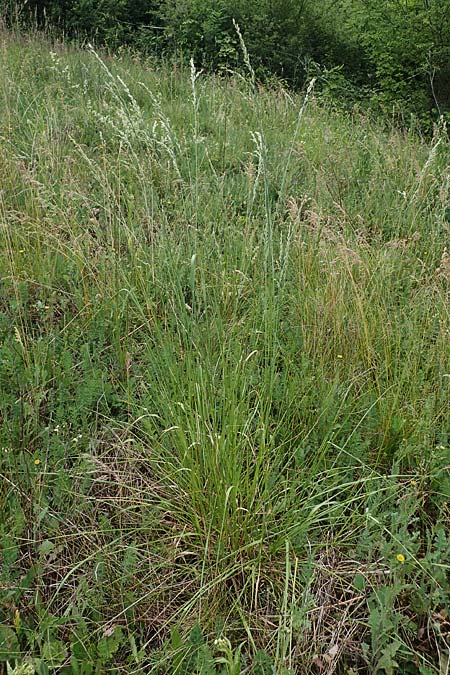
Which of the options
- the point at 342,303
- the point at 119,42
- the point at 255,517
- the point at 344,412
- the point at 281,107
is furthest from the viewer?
the point at 119,42

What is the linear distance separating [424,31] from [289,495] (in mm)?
8504

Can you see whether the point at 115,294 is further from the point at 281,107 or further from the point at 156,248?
the point at 281,107

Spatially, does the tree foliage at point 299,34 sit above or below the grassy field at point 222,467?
above

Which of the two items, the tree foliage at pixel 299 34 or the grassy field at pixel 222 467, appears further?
the tree foliage at pixel 299 34

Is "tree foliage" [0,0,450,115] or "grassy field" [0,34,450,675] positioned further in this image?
"tree foliage" [0,0,450,115]

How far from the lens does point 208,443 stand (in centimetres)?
180

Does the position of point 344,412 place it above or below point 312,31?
below

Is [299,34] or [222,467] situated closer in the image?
[222,467]

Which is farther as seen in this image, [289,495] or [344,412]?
[344,412]

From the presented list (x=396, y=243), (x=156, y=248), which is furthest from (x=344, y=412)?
(x=156, y=248)

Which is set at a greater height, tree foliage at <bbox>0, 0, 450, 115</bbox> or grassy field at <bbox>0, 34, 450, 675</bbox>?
tree foliage at <bbox>0, 0, 450, 115</bbox>

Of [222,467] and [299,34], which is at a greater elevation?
[299,34]

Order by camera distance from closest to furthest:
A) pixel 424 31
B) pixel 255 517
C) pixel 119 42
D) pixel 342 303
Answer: pixel 255 517 → pixel 342 303 → pixel 424 31 → pixel 119 42

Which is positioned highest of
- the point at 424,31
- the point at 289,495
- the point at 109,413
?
the point at 424,31
